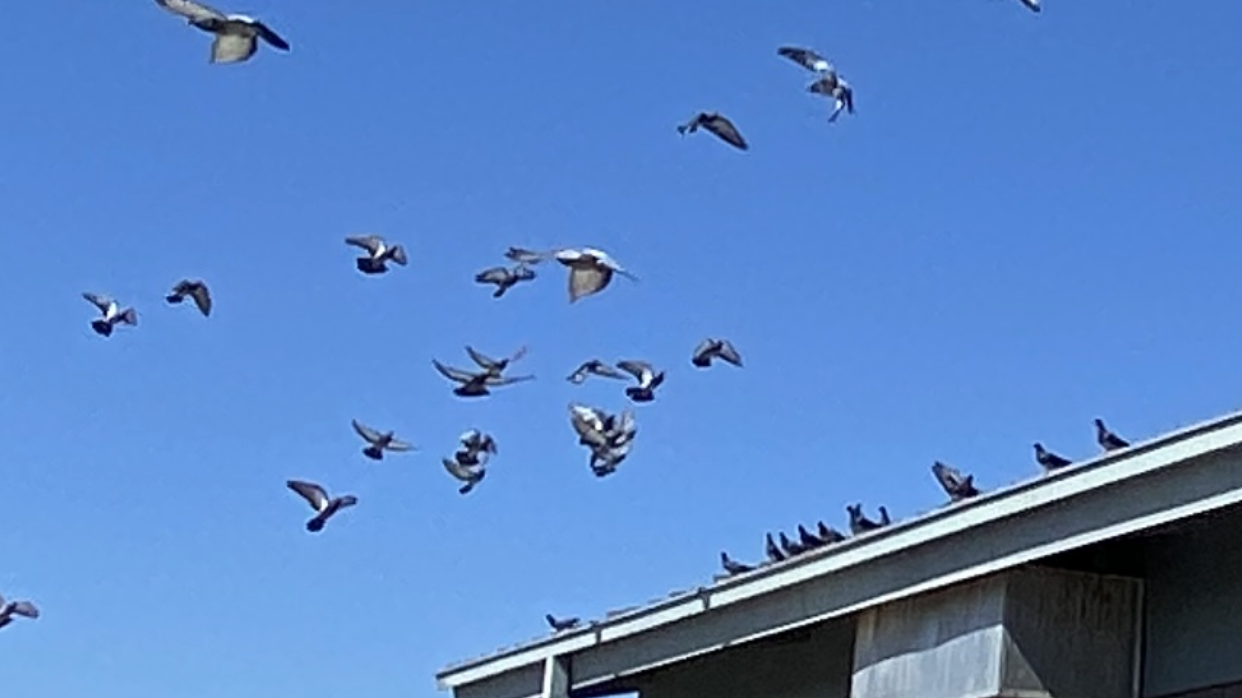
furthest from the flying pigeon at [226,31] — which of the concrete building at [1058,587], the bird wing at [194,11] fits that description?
the concrete building at [1058,587]

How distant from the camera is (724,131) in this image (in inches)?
430

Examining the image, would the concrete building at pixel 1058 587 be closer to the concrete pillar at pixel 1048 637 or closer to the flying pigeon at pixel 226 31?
the concrete pillar at pixel 1048 637

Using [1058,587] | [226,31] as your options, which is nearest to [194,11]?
[226,31]

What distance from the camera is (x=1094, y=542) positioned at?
7.67 metres

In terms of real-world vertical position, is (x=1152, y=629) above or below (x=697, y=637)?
below

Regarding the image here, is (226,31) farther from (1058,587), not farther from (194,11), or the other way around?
(1058,587)

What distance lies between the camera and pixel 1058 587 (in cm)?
808

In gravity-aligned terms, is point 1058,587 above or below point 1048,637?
above

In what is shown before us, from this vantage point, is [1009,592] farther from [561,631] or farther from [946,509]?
[561,631]

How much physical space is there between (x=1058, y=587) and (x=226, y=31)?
4127 mm

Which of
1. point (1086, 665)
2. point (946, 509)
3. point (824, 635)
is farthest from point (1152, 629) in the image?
point (824, 635)

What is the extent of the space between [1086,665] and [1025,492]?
0.64 meters

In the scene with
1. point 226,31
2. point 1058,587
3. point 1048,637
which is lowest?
point 1048,637

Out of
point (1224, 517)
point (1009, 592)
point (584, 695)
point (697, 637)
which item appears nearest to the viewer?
point (1224, 517)
